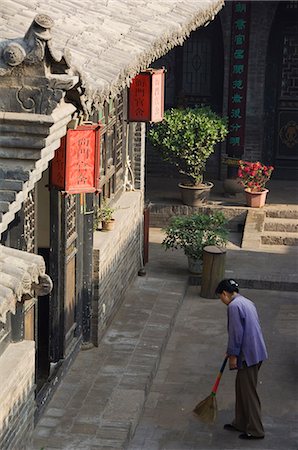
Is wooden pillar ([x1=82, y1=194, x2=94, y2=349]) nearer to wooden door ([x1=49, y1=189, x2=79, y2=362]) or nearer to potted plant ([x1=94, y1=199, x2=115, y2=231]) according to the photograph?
wooden door ([x1=49, y1=189, x2=79, y2=362])

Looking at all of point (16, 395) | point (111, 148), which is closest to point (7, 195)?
point (16, 395)

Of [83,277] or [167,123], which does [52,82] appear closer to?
[83,277]

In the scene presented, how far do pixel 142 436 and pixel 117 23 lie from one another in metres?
3.56

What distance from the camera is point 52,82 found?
5.63 meters

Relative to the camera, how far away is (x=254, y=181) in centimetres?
1677

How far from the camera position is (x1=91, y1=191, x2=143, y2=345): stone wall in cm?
1127

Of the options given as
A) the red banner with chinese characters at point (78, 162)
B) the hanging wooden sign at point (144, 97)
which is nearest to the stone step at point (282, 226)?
the hanging wooden sign at point (144, 97)

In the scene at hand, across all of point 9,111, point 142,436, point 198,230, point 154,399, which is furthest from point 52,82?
point 198,230

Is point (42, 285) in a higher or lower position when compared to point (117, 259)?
higher

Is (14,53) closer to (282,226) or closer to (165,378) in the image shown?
(165,378)

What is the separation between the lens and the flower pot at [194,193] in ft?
55.0

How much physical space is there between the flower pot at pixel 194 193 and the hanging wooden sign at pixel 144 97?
3.88 m

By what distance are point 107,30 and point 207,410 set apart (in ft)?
11.3

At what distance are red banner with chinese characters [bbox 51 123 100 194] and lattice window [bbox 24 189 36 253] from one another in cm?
23
